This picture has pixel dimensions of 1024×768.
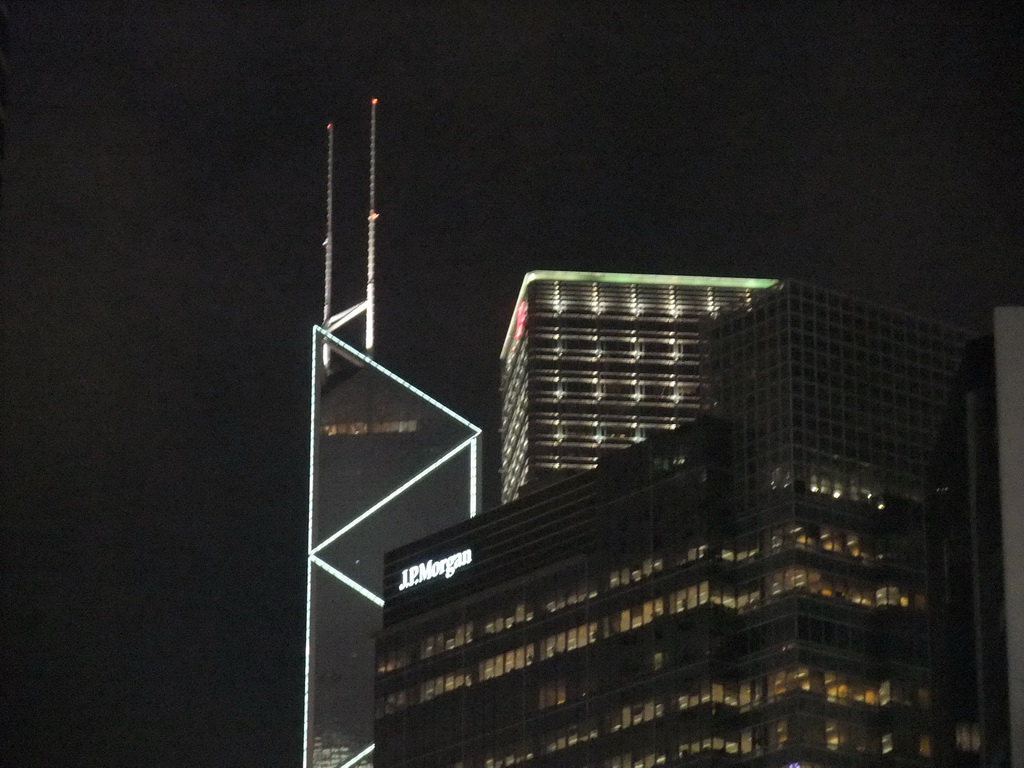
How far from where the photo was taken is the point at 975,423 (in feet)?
447

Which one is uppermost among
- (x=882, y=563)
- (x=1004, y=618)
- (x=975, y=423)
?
(x=882, y=563)

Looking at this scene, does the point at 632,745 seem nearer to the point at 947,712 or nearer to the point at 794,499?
the point at 794,499

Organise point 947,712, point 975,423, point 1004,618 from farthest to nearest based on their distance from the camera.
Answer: point 947,712, point 975,423, point 1004,618

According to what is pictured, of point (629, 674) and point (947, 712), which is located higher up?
point (629, 674)

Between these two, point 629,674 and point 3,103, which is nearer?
point 3,103

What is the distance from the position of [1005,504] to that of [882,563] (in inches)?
2746

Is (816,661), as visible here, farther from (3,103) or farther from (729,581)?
(3,103)

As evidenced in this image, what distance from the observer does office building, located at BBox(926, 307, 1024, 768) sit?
127 meters

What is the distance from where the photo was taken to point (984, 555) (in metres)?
134

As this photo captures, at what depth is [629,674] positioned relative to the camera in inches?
7844

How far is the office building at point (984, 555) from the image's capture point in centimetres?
12662

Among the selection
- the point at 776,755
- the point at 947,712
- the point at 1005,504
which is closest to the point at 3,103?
the point at 1005,504

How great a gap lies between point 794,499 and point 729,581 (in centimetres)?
763

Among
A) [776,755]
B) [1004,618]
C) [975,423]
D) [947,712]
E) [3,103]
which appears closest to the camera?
[3,103]
